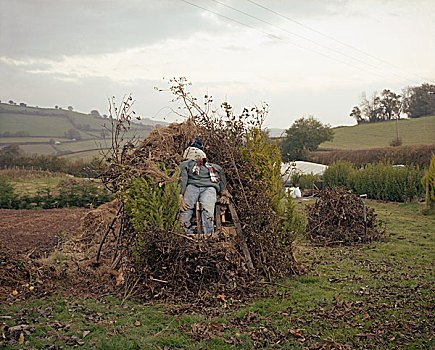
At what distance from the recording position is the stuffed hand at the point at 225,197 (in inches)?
247

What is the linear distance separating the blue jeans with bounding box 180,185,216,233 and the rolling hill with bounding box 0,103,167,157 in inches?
1303

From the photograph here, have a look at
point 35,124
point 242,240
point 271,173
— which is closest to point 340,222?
point 271,173

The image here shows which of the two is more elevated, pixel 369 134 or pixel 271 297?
pixel 369 134

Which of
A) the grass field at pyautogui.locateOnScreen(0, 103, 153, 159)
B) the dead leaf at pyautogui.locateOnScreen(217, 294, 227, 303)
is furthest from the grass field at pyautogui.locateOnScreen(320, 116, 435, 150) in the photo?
the dead leaf at pyautogui.locateOnScreen(217, 294, 227, 303)

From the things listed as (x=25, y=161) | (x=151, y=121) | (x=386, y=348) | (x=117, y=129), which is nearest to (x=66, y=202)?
(x=151, y=121)

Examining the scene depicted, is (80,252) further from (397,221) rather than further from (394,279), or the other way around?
(397,221)

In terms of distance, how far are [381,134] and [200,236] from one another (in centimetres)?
5333

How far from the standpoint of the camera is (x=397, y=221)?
40.2 feet

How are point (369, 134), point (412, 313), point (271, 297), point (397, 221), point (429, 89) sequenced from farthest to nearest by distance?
point (429, 89) → point (369, 134) → point (397, 221) → point (271, 297) → point (412, 313)

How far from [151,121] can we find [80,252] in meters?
3.09

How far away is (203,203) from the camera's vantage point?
6309mm

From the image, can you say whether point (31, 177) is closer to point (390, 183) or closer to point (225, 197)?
point (390, 183)

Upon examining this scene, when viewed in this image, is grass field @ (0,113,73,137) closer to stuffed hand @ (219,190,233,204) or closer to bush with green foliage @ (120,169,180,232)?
bush with green foliage @ (120,169,180,232)

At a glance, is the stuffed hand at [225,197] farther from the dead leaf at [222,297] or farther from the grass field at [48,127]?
the grass field at [48,127]
